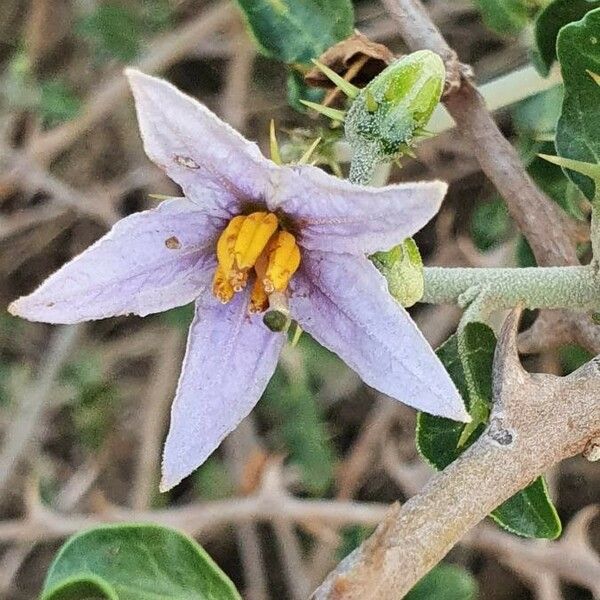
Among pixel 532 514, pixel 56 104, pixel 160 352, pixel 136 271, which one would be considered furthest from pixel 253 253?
pixel 160 352

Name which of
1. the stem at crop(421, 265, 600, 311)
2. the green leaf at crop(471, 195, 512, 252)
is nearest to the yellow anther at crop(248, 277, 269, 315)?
the stem at crop(421, 265, 600, 311)

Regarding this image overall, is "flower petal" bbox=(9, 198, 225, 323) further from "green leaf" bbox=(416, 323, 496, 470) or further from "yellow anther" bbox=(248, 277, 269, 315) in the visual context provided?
"green leaf" bbox=(416, 323, 496, 470)

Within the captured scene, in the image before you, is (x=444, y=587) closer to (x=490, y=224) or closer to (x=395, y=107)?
(x=490, y=224)

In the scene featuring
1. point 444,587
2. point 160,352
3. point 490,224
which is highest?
point 490,224

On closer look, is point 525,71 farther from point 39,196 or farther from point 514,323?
point 39,196

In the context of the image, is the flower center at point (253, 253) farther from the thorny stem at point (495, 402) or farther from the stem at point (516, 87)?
the stem at point (516, 87)

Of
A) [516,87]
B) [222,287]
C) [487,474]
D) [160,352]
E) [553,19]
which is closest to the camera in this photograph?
[487,474]
